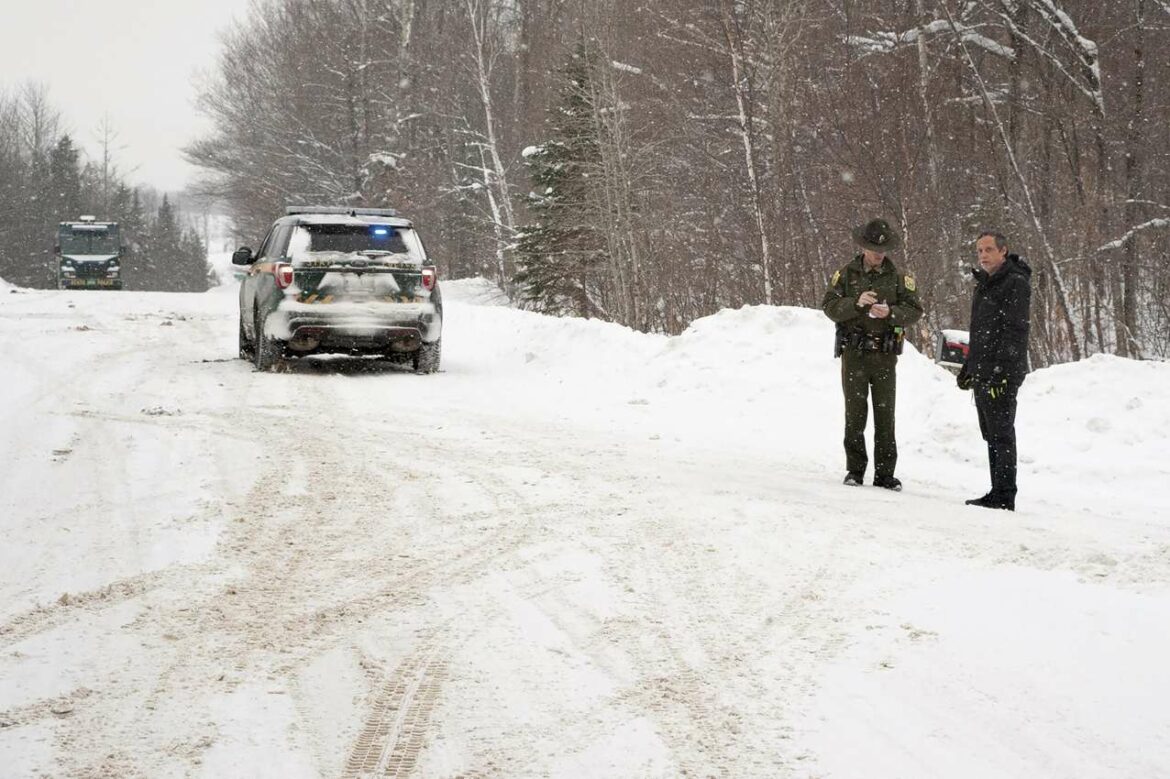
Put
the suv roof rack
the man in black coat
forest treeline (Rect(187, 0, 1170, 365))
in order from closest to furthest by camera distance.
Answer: the man in black coat → the suv roof rack → forest treeline (Rect(187, 0, 1170, 365))

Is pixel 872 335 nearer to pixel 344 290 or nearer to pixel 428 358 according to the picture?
pixel 344 290

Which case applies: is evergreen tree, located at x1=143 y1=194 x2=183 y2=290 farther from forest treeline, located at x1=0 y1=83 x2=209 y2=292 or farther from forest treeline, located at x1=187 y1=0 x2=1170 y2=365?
forest treeline, located at x1=187 y1=0 x2=1170 y2=365

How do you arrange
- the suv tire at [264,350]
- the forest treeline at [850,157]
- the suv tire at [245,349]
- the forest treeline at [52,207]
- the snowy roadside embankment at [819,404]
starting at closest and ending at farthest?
the snowy roadside embankment at [819,404]
the suv tire at [264,350]
the suv tire at [245,349]
the forest treeline at [850,157]
the forest treeline at [52,207]

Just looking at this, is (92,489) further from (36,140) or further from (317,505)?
(36,140)

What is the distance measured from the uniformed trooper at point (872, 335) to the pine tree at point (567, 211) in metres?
17.1

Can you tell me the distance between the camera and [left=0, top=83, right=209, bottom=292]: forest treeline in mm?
71375

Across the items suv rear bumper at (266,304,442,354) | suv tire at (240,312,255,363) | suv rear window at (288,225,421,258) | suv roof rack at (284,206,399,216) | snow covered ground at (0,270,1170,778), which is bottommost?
snow covered ground at (0,270,1170,778)

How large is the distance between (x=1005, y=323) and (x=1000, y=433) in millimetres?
725

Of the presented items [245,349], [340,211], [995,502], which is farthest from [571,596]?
[245,349]

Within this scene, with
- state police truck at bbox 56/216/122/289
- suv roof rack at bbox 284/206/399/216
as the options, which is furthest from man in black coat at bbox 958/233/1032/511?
state police truck at bbox 56/216/122/289

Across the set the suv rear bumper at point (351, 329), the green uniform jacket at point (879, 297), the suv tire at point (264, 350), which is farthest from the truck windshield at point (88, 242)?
the green uniform jacket at point (879, 297)

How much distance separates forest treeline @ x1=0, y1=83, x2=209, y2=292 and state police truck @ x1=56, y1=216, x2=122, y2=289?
52.6 feet

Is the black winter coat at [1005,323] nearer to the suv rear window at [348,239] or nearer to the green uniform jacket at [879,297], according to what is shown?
the green uniform jacket at [879,297]

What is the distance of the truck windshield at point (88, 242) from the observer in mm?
42188
